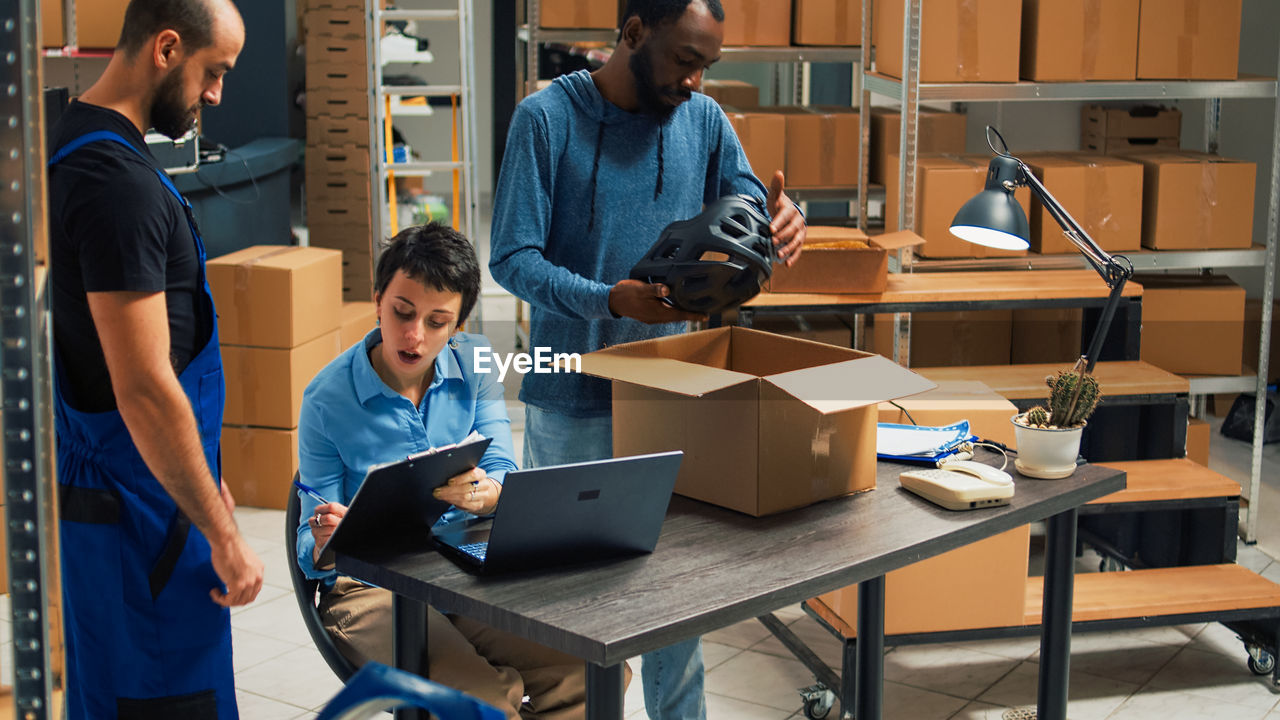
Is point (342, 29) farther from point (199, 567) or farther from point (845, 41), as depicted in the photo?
point (199, 567)

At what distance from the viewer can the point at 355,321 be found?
5.41 m

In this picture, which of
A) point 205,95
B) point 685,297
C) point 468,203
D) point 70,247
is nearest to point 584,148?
point 685,297

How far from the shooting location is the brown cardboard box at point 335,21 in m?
6.09

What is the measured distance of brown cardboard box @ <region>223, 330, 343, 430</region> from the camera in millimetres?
4762

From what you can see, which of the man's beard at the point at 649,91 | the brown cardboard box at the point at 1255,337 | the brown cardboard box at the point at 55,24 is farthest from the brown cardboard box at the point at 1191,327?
the brown cardboard box at the point at 55,24

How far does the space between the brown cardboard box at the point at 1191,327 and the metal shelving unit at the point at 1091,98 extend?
0.09 meters

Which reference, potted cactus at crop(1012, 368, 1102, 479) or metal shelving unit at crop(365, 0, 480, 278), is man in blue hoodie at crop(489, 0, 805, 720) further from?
metal shelving unit at crop(365, 0, 480, 278)

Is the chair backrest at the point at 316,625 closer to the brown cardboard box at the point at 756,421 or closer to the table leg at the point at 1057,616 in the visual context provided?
the brown cardboard box at the point at 756,421

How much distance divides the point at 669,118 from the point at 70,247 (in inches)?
45.7

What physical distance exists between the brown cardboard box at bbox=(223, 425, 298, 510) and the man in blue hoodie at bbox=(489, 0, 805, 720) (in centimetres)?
252

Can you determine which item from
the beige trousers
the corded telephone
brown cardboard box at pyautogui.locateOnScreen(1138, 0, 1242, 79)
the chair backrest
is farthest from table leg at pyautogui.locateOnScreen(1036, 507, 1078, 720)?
brown cardboard box at pyautogui.locateOnScreen(1138, 0, 1242, 79)

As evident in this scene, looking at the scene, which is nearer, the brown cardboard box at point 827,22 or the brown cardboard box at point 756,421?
the brown cardboard box at point 756,421

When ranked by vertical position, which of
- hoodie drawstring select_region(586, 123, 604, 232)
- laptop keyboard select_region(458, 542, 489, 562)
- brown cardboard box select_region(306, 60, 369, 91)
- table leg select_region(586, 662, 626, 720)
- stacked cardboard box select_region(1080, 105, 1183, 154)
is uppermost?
brown cardboard box select_region(306, 60, 369, 91)

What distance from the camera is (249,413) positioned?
15.9ft
